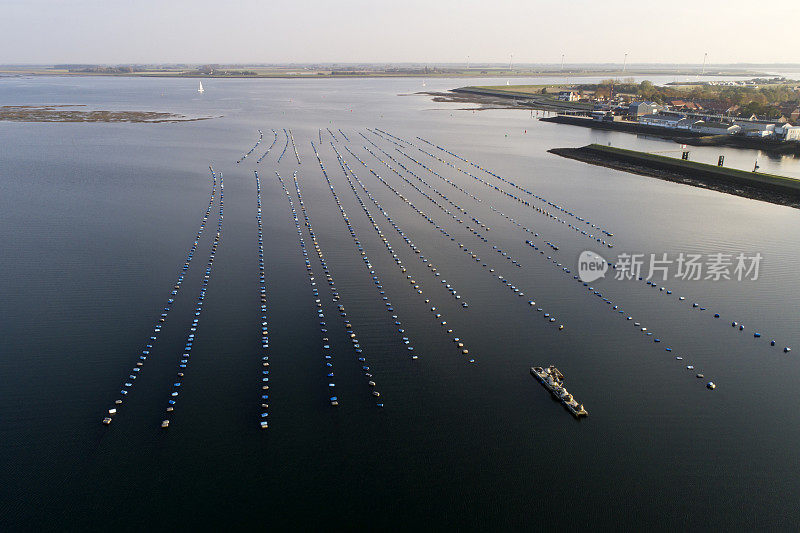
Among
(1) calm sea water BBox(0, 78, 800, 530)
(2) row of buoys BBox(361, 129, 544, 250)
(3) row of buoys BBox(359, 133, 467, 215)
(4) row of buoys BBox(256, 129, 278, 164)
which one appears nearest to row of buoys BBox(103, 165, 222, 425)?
(1) calm sea water BBox(0, 78, 800, 530)

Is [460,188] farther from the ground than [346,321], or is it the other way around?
[460,188]

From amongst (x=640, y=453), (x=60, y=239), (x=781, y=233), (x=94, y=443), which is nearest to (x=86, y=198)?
(x=60, y=239)

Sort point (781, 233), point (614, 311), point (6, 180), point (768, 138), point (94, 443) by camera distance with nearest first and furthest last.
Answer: point (94, 443) → point (614, 311) → point (781, 233) → point (6, 180) → point (768, 138)

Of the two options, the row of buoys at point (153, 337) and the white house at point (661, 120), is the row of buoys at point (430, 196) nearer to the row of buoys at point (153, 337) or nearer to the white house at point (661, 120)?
the row of buoys at point (153, 337)

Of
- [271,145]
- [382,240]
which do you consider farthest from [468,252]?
[271,145]

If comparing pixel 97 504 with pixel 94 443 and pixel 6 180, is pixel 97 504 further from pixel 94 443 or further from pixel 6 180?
pixel 6 180

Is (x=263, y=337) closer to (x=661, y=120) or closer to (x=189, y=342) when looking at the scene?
(x=189, y=342)
